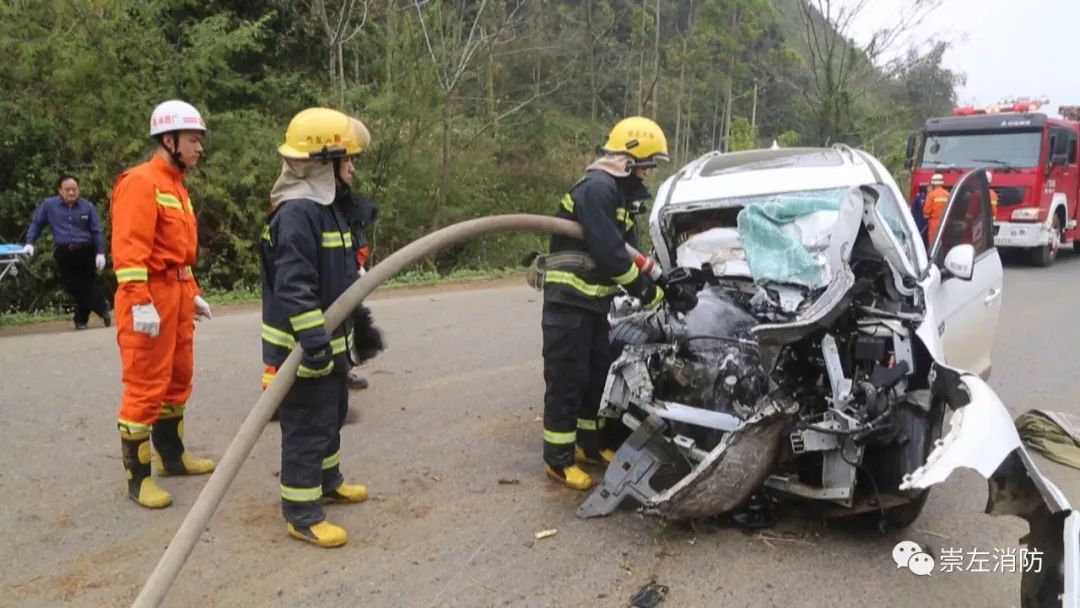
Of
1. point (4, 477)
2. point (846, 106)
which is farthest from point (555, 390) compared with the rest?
point (846, 106)

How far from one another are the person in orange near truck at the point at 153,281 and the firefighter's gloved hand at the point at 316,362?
0.79 metres

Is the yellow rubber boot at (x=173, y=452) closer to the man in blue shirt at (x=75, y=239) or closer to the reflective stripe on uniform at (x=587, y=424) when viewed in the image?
the reflective stripe on uniform at (x=587, y=424)

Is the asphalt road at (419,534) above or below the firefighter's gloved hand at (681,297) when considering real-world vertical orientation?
below

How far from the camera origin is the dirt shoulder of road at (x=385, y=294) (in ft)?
30.8

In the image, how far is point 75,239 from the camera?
864cm

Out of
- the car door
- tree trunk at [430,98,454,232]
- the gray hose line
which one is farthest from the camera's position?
tree trunk at [430,98,454,232]

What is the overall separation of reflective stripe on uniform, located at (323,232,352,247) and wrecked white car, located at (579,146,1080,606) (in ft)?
5.04

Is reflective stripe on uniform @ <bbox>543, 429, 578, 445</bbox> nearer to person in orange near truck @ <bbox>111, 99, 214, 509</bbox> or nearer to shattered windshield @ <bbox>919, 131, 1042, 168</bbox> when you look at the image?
person in orange near truck @ <bbox>111, 99, 214, 509</bbox>

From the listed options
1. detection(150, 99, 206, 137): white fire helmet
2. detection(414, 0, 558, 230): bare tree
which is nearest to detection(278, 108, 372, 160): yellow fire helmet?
detection(150, 99, 206, 137): white fire helmet

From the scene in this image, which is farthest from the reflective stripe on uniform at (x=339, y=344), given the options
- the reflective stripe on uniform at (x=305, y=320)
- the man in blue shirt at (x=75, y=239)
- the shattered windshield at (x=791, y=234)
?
the man in blue shirt at (x=75, y=239)

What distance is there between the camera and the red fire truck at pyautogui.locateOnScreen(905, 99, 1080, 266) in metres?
13.9

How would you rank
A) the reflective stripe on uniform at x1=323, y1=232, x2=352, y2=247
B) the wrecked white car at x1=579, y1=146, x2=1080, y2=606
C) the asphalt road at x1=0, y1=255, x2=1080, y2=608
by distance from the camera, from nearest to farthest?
the wrecked white car at x1=579, y1=146, x2=1080, y2=606 < the asphalt road at x1=0, y1=255, x2=1080, y2=608 < the reflective stripe on uniform at x1=323, y1=232, x2=352, y2=247

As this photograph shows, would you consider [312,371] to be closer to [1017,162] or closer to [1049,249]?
[1017,162]

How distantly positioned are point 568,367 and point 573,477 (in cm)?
60
